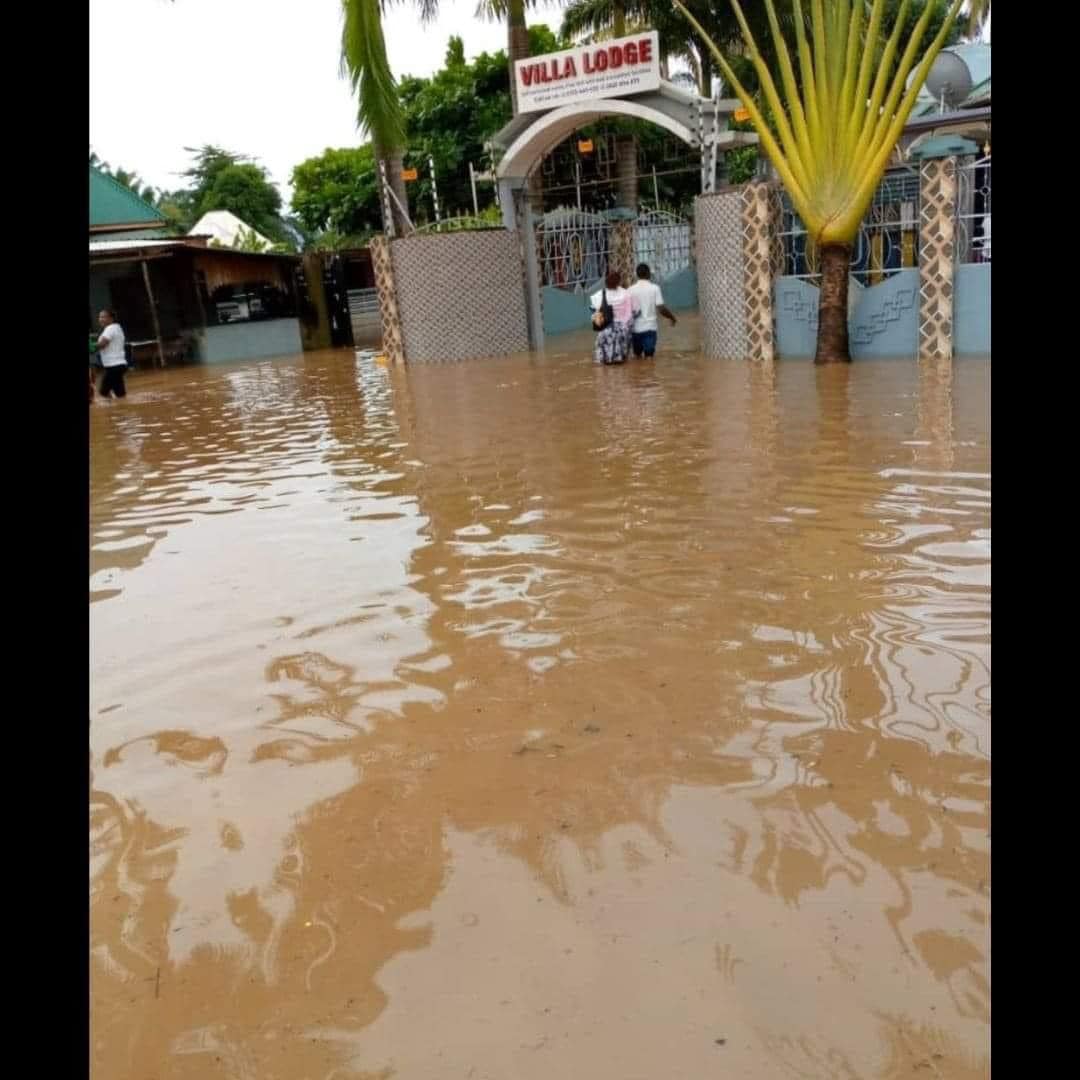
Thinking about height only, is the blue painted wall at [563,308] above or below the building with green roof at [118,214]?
below

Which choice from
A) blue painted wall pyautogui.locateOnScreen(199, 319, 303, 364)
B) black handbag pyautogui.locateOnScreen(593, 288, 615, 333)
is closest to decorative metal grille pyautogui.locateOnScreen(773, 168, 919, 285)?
black handbag pyautogui.locateOnScreen(593, 288, 615, 333)

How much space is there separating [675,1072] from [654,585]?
10.3 ft

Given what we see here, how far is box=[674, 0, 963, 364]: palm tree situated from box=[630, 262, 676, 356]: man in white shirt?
2.28 meters

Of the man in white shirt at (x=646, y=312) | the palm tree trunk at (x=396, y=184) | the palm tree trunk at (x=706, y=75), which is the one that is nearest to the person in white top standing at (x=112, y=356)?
the palm tree trunk at (x=396, y=184)

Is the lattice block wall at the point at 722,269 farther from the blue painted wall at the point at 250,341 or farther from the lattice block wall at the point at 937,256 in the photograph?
the blue painted wall at the point at 250,341

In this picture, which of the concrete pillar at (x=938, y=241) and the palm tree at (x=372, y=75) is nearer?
the concrete pillar at (x=938, y=241)

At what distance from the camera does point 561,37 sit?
25.7 metres

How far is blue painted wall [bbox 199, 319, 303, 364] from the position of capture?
2470cm

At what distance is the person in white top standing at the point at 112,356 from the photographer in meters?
16.1

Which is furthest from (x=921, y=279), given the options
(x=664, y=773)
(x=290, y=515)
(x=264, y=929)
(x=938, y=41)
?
(x=264, y=929)

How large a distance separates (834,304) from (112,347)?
10687mm

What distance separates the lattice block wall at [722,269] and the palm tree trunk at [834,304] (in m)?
1.46

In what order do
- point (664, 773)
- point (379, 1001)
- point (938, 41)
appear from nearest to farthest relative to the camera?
point (379, 1001) → point (664, 773) → point (938, 41)
